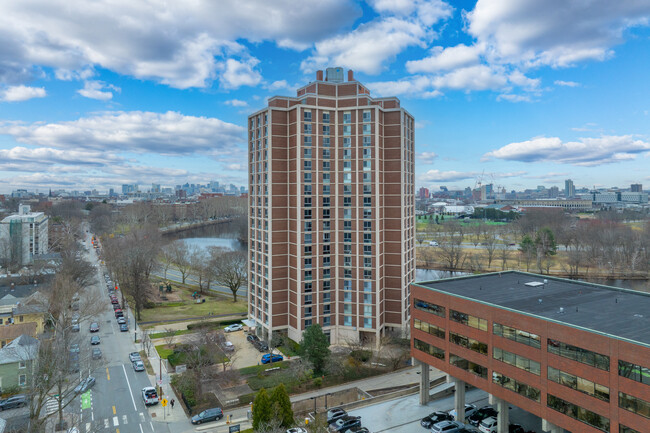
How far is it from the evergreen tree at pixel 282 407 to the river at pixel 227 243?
1984 inches

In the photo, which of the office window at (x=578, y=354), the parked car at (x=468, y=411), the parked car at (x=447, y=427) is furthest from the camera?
the parked car at (x=468, y=411)

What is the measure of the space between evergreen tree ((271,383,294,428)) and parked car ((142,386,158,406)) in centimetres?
1297

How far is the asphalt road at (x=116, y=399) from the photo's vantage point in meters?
31.1

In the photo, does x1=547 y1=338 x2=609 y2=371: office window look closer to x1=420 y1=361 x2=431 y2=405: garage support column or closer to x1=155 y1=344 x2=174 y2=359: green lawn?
x1=420 y1=361 x2=431 y2=405: garage support column

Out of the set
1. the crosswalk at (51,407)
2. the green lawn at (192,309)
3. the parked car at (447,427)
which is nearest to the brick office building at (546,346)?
the parked car at (447,427)

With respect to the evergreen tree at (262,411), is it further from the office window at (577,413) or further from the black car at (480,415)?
the office window at (577,413)

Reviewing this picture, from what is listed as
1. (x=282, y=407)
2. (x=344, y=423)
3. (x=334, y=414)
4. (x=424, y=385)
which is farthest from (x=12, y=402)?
(x=424, y=385)

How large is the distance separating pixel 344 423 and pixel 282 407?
5.13 metres

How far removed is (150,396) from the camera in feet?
114

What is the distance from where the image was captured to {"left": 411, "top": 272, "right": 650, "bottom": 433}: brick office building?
20.5 metres

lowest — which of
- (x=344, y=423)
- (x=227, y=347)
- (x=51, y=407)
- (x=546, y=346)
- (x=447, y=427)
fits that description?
(x=51, y=407)

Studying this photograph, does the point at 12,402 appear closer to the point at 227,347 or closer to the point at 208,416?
the point at 208,416

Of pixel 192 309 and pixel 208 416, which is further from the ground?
pixel 208 416

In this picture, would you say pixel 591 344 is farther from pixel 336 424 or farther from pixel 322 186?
pixel 322 186
